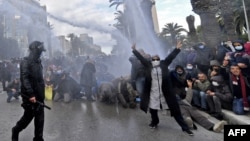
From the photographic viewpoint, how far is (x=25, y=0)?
1930 centimetres

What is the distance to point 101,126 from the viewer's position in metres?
6.41

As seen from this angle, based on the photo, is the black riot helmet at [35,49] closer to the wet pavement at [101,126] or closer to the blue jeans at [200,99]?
the wet pavement at [101,126]

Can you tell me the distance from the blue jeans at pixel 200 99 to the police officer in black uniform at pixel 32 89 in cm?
401

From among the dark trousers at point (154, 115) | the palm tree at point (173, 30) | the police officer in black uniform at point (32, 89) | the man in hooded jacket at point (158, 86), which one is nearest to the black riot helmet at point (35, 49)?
the police officer in black uniform at point (32, 89)

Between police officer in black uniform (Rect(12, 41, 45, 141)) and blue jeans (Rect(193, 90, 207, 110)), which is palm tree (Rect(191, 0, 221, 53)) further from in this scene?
police officer in black uniform (Rect(12, 41, 45, 141))

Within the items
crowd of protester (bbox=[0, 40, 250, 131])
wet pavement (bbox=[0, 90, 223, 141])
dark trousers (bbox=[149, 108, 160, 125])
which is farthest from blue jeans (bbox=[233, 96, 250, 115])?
dark trousers (bbox=[149, 108, 160, 125])

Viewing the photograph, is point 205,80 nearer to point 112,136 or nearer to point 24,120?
point 112,136

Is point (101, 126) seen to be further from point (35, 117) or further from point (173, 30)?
point (173, 30)

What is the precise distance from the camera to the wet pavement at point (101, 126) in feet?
18.0

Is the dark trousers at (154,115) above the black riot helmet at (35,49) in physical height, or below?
below

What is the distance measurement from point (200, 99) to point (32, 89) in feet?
14.1

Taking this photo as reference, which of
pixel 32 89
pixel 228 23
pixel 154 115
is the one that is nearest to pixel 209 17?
pixel 228 23

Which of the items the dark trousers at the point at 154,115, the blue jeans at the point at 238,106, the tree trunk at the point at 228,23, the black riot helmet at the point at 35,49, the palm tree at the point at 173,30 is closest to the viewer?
the black riot helmet at the point at 35,49

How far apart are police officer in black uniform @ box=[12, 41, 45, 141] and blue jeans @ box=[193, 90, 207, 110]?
13.1 feet
